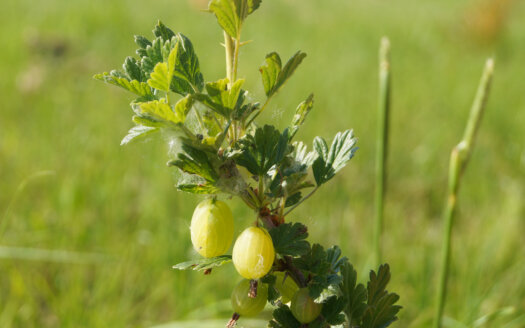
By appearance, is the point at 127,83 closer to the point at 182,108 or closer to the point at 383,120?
the point at 182,108

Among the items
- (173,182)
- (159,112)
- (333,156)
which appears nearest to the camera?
(159,112)

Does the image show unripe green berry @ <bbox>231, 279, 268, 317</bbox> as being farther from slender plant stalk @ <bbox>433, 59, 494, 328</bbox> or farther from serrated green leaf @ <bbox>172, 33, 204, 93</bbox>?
slender plant stalk @ <bbox>433, 59, 494, 328</bbox>

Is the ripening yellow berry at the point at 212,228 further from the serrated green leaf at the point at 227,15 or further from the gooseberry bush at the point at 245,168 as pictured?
the serrated green leaf at the point at 227,15

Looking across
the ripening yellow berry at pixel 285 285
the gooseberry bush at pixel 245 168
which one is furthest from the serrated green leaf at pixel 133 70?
the ripening yellow berry at pixel 285 285

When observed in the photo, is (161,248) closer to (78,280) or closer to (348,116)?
(78,280)

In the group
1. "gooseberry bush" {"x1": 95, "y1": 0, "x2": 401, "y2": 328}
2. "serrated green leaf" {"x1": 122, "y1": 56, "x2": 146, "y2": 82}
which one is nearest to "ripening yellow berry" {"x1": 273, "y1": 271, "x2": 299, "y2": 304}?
"gooseberry bush" {"x1": 95, "y1": 0, "x2": 401, "y2": 328}

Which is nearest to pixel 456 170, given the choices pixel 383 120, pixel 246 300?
pixel 383 120
